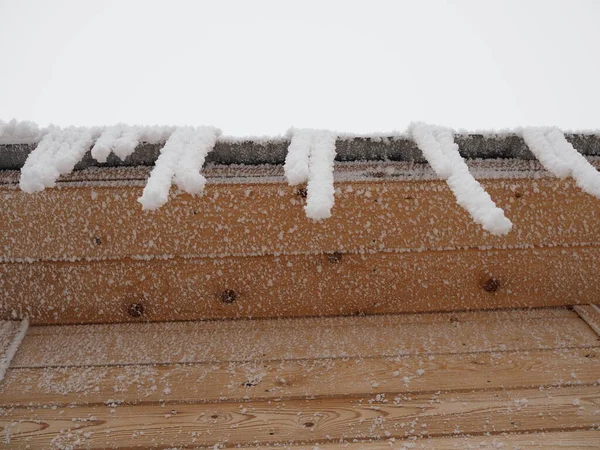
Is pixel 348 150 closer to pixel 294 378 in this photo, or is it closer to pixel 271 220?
pixel 271 220

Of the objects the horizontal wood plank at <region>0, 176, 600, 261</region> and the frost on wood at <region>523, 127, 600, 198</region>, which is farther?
the horizontal wood plank at <region>0, 176, 600, 261</region>

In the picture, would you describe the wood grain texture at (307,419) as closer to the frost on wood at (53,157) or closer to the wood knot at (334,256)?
the wood knot at (334,256)

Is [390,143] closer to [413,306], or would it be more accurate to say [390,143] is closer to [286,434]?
[413,306]

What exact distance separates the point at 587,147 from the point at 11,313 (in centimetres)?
247

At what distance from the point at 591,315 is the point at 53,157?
216cm

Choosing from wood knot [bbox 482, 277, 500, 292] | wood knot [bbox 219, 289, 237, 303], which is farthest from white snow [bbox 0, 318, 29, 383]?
wood knot [bbox 482, 277, 500, 292]

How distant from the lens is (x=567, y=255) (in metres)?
1.73

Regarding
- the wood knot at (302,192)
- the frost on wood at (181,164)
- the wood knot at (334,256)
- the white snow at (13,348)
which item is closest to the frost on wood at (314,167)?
the wood knot at (302,192)

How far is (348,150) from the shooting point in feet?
5.44

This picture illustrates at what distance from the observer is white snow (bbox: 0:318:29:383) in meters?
1.54

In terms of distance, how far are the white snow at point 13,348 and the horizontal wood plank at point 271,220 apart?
289mm

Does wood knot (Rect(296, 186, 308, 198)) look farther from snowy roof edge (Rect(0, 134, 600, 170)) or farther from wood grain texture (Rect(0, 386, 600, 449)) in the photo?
wood grain texture (Rect(0, 386, 600, 449))

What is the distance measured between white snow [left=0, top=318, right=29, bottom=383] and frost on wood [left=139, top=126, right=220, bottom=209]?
91 centimetres

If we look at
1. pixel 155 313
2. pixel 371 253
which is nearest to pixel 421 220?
pixel 371 253
